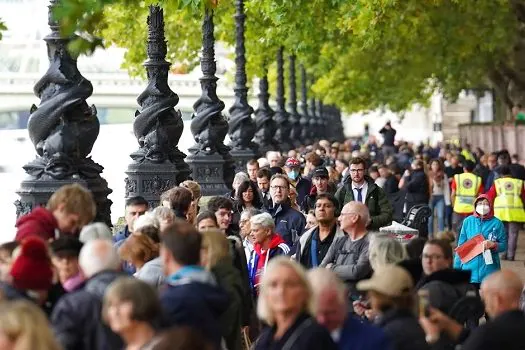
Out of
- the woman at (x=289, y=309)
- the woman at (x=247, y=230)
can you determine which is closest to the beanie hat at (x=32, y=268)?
the woman at (x=289, y=309)

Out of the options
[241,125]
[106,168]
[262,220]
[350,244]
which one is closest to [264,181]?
[262,220]

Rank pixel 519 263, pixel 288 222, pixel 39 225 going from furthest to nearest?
1. pixel 519 263
2. pixel 288 222
3. pixel 39 225

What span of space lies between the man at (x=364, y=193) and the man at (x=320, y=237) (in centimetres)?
293

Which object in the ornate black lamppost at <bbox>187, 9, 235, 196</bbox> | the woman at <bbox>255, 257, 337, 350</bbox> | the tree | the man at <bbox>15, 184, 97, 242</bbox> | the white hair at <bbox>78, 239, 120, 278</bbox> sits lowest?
the woman at <bbox>255, 257, 337, 350</bbox>

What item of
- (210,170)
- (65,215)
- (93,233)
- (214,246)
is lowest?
(214,246)

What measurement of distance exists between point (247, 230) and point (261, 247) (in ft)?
1.79

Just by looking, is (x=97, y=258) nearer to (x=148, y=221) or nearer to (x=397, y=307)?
(x=397, y=307)

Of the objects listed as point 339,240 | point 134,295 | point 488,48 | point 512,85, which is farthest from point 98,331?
point 512,85

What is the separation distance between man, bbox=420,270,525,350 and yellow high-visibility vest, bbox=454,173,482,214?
1975cm

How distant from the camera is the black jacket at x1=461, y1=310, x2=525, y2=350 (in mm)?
9211

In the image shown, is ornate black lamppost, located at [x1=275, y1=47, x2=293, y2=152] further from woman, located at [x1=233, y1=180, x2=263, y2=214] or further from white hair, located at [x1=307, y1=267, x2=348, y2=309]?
white hair, located at [x1=307, y1=267, x2=348, y2=309]

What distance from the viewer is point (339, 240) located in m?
14.2

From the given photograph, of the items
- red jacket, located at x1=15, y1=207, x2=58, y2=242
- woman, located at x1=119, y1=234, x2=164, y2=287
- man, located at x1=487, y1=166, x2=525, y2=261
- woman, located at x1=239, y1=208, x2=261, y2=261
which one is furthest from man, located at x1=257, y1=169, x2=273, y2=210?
red jacket, located at x1=15, y1=207, x2=58, y2=242

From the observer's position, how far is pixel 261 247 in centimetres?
1501
